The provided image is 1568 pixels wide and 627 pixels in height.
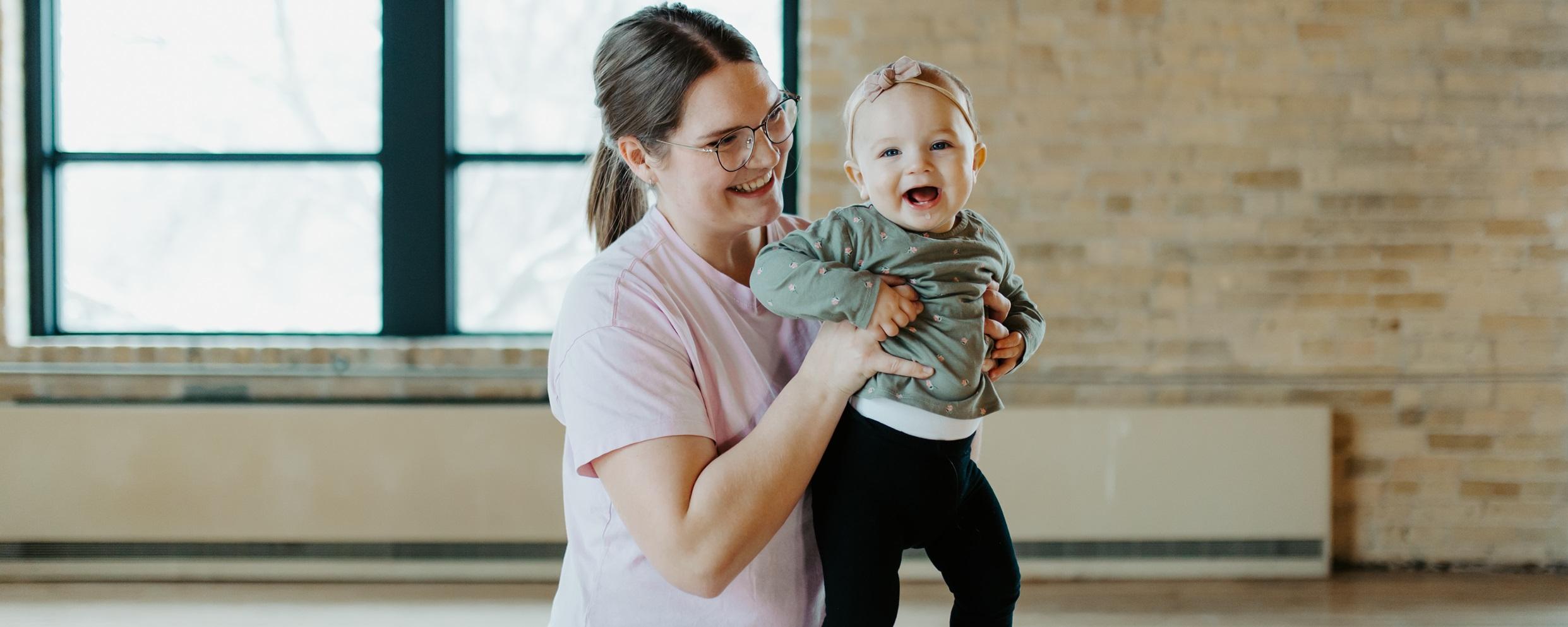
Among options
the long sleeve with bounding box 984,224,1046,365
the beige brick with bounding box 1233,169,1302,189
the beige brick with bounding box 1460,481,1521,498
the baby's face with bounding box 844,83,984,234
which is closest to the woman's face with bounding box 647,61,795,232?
the baby's face with bounding box 844,83,984,234

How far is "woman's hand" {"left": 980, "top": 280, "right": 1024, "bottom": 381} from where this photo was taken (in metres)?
1.40

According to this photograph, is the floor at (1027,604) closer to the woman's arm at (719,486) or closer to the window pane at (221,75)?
the window pane at (221,75)

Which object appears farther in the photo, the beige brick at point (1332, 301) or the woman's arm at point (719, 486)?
the beige brick at point (1332, 301)

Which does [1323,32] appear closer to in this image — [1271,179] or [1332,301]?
[1271,179]

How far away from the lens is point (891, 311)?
127cm

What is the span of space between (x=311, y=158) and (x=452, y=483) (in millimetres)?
1360

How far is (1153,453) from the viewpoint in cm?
361

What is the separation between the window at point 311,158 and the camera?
386cm

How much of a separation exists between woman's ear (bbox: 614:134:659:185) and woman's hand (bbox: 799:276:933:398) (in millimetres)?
324

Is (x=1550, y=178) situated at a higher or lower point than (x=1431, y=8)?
lower

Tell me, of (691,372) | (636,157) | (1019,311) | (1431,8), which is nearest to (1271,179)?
(1431,8)

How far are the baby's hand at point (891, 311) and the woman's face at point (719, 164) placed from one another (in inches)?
7.6

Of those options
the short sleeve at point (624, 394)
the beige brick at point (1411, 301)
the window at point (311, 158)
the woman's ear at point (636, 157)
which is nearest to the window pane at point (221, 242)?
the window at point (311, 158)

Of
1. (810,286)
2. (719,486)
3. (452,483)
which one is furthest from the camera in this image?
(452,483)
